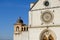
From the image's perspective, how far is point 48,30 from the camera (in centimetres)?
3034

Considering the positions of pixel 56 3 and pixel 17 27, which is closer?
pixel 56 3

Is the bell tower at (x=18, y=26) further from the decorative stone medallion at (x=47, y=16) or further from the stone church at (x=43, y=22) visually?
the decorative stone medallion at (x=47, y=16)

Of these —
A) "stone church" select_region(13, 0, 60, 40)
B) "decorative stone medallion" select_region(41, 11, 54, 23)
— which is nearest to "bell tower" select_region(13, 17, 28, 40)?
"stone church" select_region(13, 0, 60, 40)

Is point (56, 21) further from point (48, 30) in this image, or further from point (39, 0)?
point (39, 0)

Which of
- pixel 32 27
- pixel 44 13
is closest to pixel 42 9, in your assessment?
pixel 44 13

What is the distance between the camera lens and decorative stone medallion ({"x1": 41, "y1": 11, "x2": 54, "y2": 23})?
3035cm

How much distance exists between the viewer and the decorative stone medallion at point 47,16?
30.4 meters

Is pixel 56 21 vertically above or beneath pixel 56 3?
beneath

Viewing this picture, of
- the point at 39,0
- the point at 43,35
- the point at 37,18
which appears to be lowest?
the point at 43,35

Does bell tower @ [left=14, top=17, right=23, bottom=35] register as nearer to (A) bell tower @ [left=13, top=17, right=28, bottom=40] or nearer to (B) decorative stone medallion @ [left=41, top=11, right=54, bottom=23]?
(A) bell tower @ [left=13, top=17, right=28, bottom=40]

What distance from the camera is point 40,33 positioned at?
101 feet

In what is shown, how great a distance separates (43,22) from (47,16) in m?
0.85

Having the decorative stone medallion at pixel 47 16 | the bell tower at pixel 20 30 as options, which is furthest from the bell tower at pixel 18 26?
the decorative stone medallion at pixel 47 16

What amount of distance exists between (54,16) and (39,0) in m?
2.80
